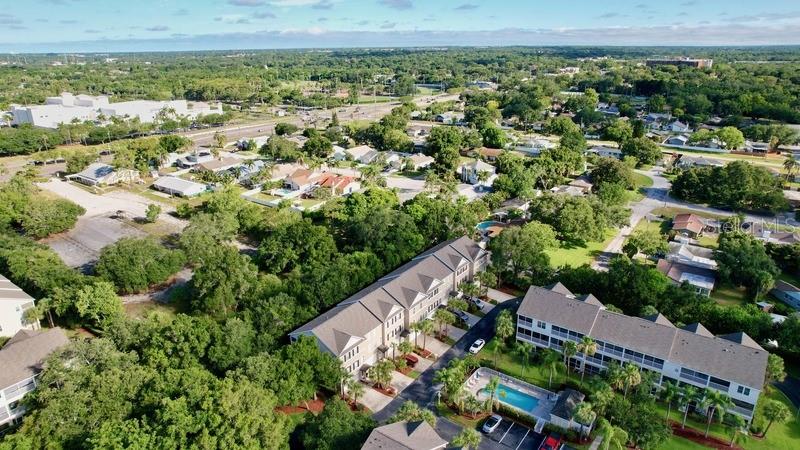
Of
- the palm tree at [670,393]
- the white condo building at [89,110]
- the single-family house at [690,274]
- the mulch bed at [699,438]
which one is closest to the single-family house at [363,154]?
the single-family house at [690,274]

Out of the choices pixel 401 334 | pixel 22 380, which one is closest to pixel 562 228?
pixel 401 334

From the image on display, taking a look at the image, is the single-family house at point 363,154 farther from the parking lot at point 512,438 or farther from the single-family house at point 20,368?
the parking lot at point 512,438

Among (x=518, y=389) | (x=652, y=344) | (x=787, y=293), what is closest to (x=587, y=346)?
(x=652, y=344)

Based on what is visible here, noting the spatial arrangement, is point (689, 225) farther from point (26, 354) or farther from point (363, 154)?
point (26, 354)

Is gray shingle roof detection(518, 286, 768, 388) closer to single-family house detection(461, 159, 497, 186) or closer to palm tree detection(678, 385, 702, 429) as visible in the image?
palm tree detection(678, 385, 702, 429)

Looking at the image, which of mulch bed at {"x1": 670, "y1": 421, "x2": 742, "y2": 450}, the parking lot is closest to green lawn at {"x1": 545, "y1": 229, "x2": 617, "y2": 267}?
mulch bed at {"x1": 670, "y1": 421, "x2": 742, "y2": 450}

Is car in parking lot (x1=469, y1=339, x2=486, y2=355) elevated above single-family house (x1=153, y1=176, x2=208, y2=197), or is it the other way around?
single-family house (x1=153, y1=176, x2=208, y2=197)
